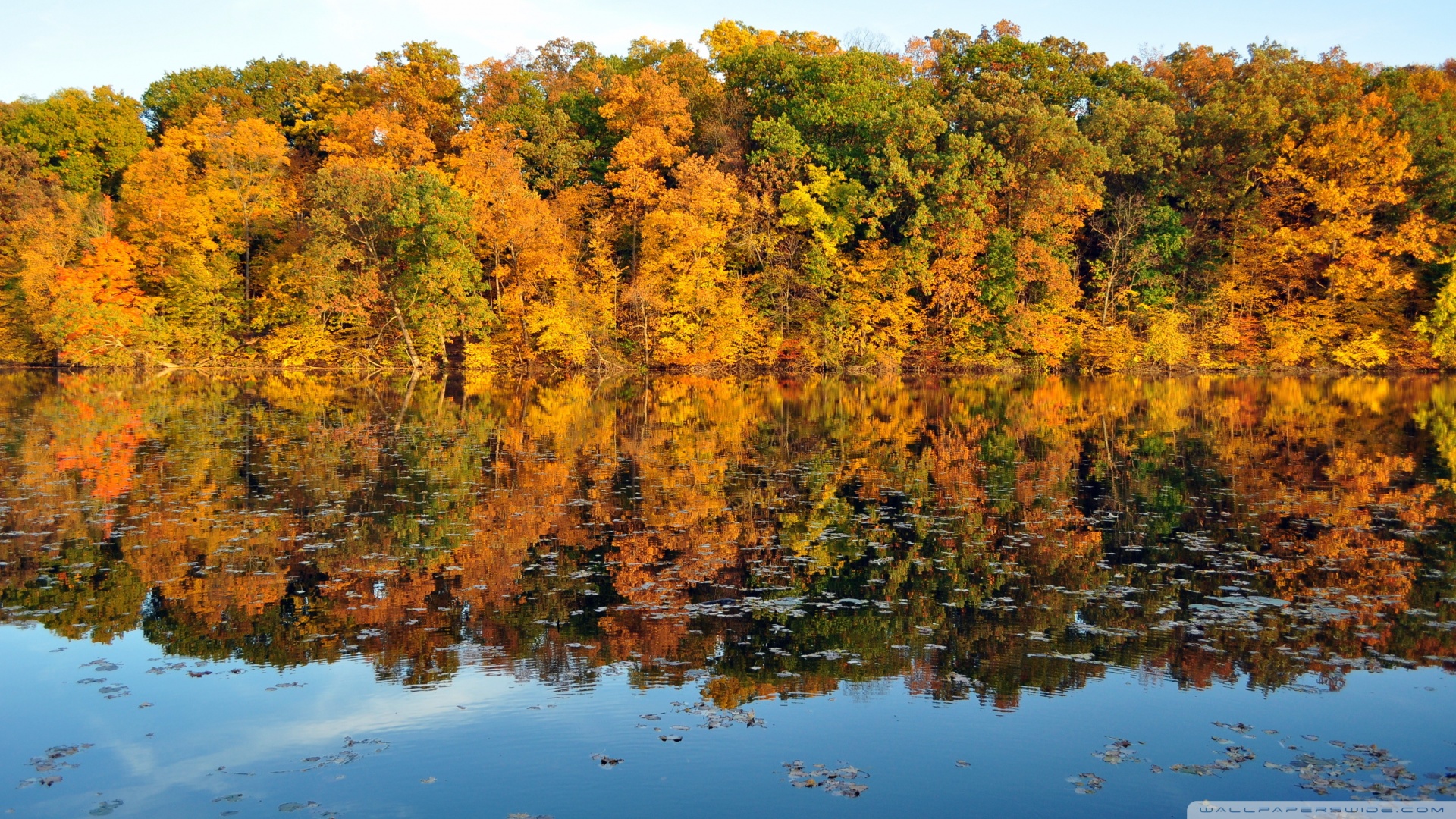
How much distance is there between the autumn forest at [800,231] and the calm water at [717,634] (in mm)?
29310

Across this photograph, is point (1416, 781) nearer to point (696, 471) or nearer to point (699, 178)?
point (696, 471)

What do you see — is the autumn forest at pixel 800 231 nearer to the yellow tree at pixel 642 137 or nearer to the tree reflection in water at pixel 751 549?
the yellow tree at pixel 642 137

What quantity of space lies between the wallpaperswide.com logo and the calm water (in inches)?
6.6

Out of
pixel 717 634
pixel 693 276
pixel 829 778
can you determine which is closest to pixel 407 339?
pixel 693 276

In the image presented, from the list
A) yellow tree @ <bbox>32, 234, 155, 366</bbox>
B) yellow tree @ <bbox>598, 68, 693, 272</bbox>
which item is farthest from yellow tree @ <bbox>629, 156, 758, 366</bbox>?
yellow tree @ <bbox>32, 234, 155, 366</bbox>

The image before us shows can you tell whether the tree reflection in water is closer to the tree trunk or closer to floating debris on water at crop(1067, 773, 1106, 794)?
floating debris on water at crop(1067, 773, 1106, 794)

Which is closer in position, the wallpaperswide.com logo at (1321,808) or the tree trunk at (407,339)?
the wallpaperswide.com logo at (1321,808)

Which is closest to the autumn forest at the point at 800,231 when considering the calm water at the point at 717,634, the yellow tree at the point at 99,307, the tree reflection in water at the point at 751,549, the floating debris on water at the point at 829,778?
the yellow tree at the point at 99,307

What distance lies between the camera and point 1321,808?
5.68m

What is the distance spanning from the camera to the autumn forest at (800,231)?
46.2 meters

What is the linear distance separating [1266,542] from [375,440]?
56.4 ft

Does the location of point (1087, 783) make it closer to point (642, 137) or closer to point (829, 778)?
point (829, 778)

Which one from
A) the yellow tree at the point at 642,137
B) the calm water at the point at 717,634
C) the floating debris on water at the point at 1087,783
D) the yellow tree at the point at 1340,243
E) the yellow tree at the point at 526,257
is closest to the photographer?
the floating debris on water at the point at 1087,783

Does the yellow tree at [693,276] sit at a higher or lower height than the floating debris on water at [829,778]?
higher
